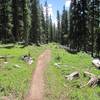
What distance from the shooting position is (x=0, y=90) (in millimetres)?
22906

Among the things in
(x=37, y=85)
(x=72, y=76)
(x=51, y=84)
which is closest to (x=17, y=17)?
(x=72, y=76)

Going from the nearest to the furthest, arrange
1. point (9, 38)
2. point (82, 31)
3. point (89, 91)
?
point (89, 91) → point (82, 31) → point (9, 38)

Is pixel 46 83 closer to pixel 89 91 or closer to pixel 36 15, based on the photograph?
pixel 89 91

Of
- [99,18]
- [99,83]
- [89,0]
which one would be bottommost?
[99,83]

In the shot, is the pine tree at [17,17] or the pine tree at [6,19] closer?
the pine tree at [6,19]

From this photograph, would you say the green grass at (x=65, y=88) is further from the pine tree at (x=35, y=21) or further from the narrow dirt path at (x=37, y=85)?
the pine tree at (x=35, y=21)

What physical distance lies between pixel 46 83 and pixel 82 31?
35.7 meters

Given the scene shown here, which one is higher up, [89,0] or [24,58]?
[89,0]

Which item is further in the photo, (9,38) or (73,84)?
(9,38)

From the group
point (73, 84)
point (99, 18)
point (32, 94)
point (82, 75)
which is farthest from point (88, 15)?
point (32, 94)

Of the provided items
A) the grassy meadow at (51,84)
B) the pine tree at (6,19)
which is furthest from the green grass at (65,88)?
the pine tree at (6,19)

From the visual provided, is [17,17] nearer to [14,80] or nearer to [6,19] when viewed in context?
[6,19]

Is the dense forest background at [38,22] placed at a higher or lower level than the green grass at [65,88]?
higher

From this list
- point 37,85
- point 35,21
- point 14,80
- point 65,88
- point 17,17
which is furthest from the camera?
point 35,21
